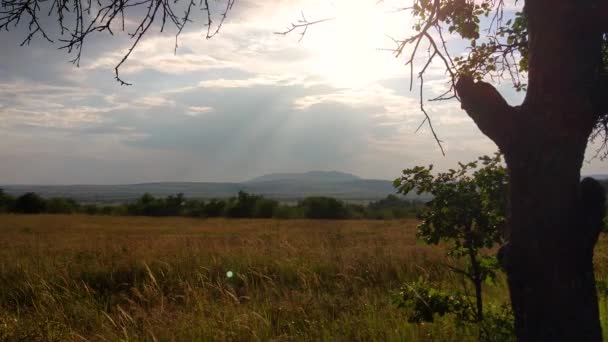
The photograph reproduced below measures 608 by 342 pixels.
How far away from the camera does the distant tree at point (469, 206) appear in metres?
4.70

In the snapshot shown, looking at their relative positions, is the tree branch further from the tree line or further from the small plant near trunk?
the tree line

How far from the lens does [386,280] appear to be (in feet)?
29.8

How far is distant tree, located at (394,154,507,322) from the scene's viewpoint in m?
4.70

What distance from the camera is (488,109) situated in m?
3.13

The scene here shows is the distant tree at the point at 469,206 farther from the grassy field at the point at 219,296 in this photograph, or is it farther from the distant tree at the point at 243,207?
the distant tree at the point at 243,207

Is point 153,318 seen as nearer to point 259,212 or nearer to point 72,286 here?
point 72,286

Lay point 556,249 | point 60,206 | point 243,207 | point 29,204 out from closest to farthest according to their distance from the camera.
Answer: point 556,249 < point 29,204 < point 243,207 < point 60,206

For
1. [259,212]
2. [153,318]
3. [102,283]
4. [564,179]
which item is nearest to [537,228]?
[564,179]

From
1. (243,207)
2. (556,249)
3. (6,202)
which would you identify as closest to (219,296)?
(556,249)

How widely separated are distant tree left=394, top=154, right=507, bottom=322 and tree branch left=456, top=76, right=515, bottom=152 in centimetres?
152

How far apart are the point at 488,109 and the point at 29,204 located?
239ft

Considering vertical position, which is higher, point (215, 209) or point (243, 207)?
point (243, 207)

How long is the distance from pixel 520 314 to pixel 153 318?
4109mm

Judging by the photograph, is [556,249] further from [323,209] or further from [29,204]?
[29,204]
